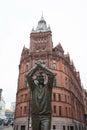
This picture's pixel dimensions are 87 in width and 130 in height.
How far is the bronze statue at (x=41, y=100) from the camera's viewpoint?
6.28 m

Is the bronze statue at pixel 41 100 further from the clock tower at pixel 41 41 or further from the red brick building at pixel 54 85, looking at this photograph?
the clock tower at pixel 41 41

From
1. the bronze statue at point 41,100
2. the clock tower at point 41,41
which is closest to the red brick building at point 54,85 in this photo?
the clock tower at point 41,41

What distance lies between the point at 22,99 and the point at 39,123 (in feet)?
144

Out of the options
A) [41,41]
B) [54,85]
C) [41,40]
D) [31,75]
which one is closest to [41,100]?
[31,75]

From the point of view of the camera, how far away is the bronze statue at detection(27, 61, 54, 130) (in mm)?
6283

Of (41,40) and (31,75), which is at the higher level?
(41,40)

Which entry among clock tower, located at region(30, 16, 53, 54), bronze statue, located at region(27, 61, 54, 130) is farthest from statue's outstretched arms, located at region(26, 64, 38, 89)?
clock tower, located at region(30, 16, 53, 54)

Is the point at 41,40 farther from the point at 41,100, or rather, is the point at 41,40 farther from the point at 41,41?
the point at 41,100

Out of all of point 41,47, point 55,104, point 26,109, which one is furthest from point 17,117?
point 41,47

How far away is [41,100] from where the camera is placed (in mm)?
6609

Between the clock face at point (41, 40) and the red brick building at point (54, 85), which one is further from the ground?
the clock face at point (41, 40)

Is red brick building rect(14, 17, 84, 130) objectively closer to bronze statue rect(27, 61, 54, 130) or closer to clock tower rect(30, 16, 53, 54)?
clock tower rect(30, 16, 53, 54)

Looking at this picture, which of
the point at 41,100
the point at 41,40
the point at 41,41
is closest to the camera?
the point at 41,100

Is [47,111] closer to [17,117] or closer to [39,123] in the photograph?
[39,123]
